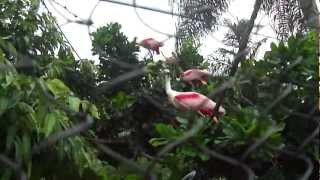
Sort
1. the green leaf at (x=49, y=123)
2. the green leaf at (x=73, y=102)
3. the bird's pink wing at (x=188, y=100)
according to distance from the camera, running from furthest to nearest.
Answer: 1. the green leaf at (x=73, y=102)
2. the green leaf at (x=49, y=123)
3. the bird's pink wing at (x=188, y=100)

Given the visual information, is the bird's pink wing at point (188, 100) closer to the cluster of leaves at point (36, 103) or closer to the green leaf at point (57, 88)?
the cluster of leaves at point (36, 103)

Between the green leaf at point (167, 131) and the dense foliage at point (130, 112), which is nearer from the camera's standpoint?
the dense foliage at point (130, 112)

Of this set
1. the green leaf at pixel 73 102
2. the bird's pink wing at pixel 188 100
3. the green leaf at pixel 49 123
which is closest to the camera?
the bird's pink wing at pixel 188 100

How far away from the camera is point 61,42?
5.16 feet

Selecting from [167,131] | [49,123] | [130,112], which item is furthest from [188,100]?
[130,112]

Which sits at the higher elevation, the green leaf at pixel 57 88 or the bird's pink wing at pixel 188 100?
the green leaf at pixel 57 88

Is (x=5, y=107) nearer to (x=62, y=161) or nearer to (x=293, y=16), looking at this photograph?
(x=62, y=161)

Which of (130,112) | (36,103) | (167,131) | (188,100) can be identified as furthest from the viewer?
(130,112)

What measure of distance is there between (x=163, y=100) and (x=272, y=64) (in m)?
0.39

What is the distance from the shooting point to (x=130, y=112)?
1.49 m

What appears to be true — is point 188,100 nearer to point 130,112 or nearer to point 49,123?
point 49,123

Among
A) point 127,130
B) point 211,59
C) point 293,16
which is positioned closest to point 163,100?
point 127,130

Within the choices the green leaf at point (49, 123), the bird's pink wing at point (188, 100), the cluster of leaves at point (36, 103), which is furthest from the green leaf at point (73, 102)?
the bird's pink wing at point (188, 100)

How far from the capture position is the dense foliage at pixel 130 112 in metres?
1.03
